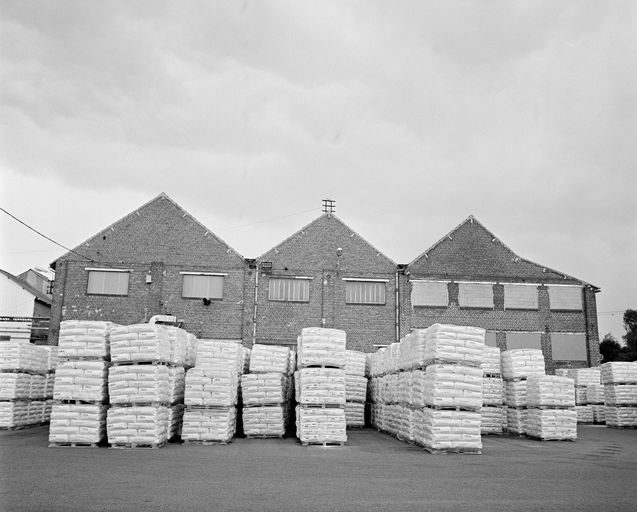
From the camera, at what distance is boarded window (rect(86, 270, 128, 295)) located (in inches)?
1190

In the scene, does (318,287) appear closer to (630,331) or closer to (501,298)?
(501,298)

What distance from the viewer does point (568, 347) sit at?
104ft

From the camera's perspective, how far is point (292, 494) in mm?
7988

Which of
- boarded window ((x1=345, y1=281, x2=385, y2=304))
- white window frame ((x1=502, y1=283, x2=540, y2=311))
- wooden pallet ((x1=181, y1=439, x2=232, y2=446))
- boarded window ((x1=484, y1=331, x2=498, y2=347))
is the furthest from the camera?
white window frame ((x1=502, y1=283, x2=540, y2=311))

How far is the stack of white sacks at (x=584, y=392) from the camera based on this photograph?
2506 cm

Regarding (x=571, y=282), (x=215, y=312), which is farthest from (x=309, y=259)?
(x=571, y=282)

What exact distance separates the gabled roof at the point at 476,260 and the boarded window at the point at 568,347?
2.92m

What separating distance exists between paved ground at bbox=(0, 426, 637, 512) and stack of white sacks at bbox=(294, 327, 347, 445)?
53 cm

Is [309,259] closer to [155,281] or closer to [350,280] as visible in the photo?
[350,280]

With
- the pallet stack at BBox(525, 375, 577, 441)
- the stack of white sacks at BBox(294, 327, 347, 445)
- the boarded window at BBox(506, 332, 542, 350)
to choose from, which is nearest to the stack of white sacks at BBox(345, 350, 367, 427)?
the stack of white sacks at BBox(294, 327, 347, 445)

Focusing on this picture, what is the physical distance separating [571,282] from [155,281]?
837 inches

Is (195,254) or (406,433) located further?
(195,254)

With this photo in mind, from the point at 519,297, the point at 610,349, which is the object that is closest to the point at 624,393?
the point at 519,297

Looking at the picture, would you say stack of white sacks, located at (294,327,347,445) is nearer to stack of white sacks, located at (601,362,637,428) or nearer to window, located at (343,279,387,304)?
stack of white sacks, located at (601,362,637,428)
